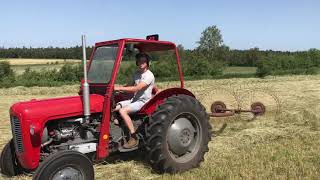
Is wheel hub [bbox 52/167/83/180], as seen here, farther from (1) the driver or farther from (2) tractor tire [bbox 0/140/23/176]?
(2) tractor tire [bbox 0/140/23/176]

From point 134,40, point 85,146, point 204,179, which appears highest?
point 134,40

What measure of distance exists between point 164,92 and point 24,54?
248ft

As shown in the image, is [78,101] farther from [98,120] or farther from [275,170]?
[275,170]

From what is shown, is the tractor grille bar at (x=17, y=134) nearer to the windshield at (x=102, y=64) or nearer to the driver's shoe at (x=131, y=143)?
the windshield at (x=102, y=64)

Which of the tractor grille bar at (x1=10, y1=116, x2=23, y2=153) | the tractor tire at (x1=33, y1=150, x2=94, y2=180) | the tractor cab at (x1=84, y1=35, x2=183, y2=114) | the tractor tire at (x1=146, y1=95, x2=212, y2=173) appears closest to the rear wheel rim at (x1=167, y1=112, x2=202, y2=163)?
the tractor tire at (x1=146, y1=95, x2=212, y2=173)

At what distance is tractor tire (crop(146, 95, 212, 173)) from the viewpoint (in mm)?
6062

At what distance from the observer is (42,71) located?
141 ft

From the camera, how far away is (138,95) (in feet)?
21.2

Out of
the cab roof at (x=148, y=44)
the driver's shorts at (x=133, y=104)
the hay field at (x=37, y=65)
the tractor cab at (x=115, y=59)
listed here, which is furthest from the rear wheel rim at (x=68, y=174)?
the hay field at (x=37, y=65)

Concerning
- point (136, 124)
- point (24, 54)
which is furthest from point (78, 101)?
point (24, 54)

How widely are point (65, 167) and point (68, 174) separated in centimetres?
10

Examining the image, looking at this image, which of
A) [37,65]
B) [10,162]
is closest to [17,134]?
[10,162]

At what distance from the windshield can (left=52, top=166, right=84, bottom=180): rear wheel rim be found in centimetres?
142

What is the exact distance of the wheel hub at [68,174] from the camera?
5.11 m
